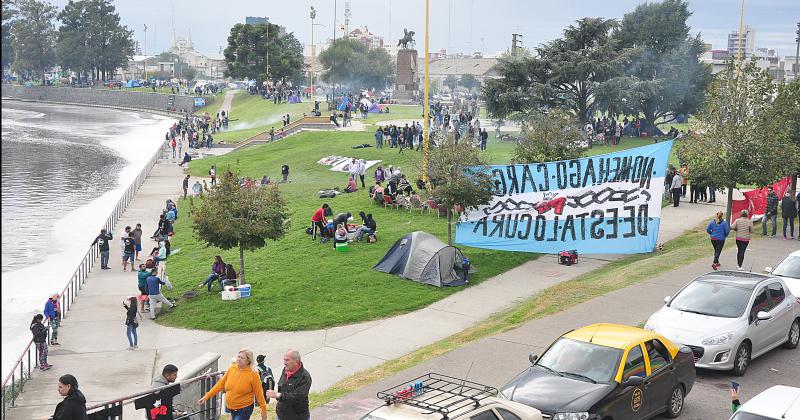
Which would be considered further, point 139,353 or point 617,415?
point 139,353

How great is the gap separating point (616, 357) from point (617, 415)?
2.64 feet

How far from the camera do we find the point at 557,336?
1691cm

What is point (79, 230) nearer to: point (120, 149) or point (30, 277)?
point (30, 277)

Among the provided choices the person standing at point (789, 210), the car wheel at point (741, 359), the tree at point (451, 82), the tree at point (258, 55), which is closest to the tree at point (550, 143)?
the person standing at point (789, 210)

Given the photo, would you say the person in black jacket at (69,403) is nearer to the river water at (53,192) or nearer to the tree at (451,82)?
the river water at (53,192)

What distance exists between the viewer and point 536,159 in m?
28.9

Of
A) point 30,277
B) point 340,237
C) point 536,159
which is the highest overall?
point 536,159

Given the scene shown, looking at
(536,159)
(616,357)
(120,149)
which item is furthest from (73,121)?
(616,357)

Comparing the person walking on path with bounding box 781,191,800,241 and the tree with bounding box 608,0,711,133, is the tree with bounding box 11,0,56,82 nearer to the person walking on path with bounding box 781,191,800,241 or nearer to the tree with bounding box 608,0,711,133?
the tree with bounding box 608,0,711,133

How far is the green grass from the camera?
15.5 meters

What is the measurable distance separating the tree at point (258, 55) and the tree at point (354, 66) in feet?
38.2

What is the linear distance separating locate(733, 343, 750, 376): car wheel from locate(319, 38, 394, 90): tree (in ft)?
376

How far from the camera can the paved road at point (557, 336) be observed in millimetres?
13039

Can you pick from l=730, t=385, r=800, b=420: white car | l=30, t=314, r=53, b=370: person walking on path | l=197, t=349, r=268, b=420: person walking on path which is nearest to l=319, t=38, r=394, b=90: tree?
l=30, t=314, r=53, b=370: person walking on path
